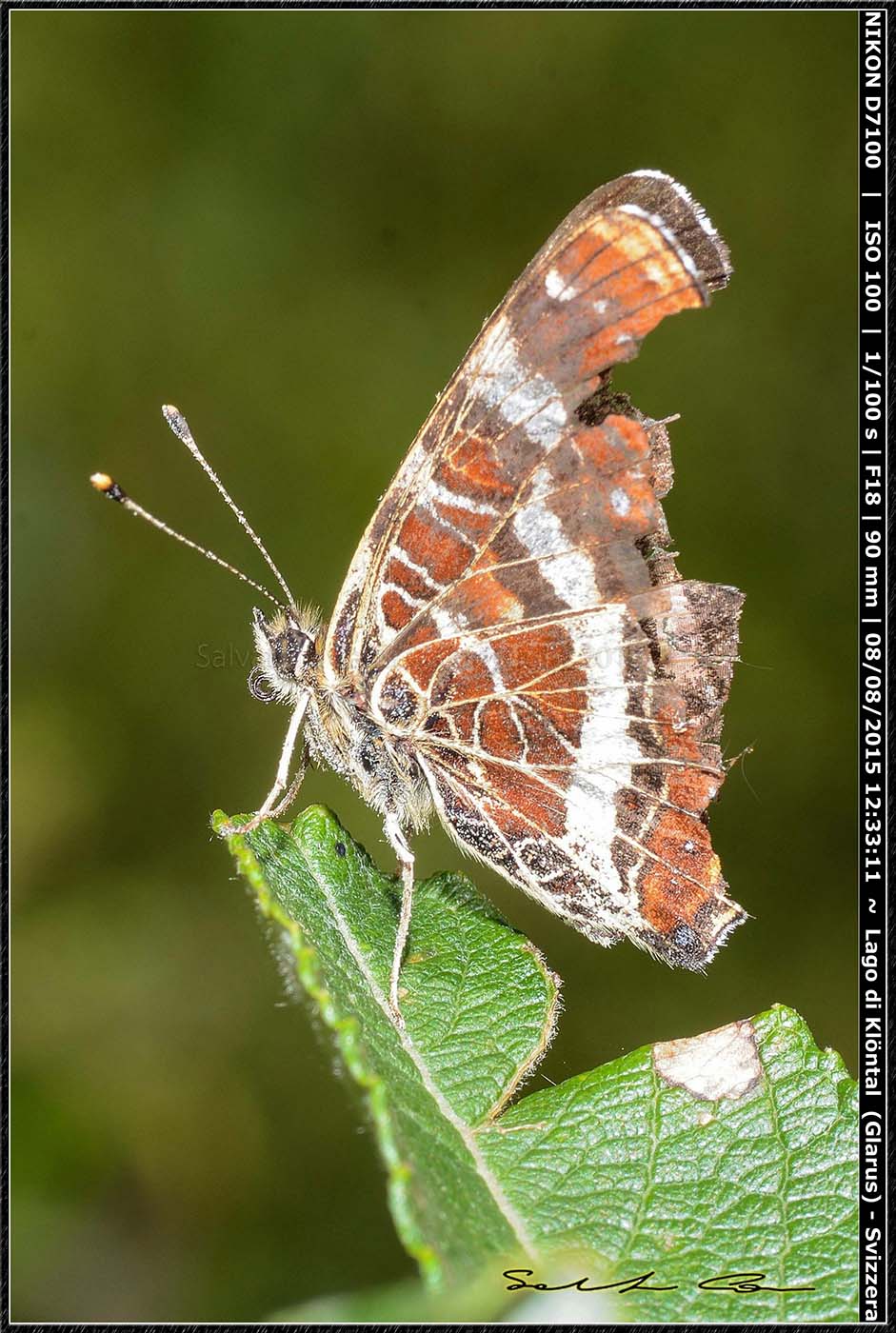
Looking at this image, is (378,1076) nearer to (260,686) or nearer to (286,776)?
(286,776)

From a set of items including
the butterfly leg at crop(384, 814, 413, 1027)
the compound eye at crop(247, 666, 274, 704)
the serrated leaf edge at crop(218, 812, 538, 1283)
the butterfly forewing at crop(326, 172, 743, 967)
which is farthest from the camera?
the compound eye at crop(247, 666, 274, 704)

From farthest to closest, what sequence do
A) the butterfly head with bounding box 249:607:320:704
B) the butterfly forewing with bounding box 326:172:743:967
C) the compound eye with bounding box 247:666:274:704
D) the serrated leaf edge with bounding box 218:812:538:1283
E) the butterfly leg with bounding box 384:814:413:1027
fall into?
the compound eye with bounding box 247:666:274:704 < the butterfly head with bounding box 249:607:320:704 < the butterfly forewing with bounding box 326:172:743:967 < the butterfly leg with bounding box 384:814:413:1027 < the serrated leaf edge with bounding box 218:812:538:1283

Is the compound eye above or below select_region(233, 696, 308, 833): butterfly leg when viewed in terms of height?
above

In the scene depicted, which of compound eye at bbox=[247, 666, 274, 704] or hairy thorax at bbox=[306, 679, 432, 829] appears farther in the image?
compound eye at bbox=[247, 666, 274, 704]

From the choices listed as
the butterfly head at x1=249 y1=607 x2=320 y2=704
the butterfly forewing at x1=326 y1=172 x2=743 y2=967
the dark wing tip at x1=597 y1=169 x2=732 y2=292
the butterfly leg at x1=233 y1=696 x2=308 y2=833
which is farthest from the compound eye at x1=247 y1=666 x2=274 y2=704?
the dark wing tip at x1=597 y1=169 x2=732 y2=292

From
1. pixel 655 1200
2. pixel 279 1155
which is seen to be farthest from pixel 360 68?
pixel 655 1200

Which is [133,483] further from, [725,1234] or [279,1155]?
[725,1234]

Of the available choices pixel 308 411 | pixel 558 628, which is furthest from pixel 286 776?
pixel 308 411
